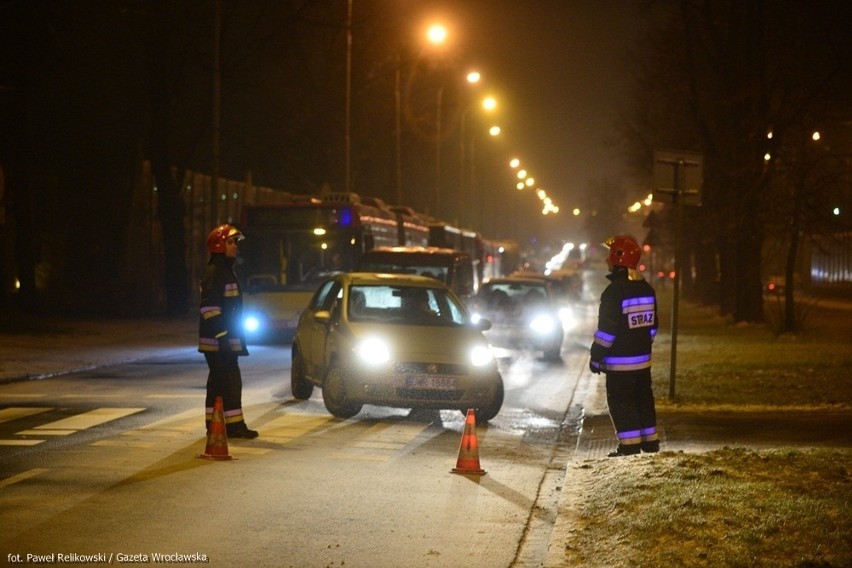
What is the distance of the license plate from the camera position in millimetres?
14172

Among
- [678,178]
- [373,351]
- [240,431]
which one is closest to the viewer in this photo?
[240,431]

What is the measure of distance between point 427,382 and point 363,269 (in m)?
11.8

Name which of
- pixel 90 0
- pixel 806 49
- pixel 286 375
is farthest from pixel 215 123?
pixel 806 49

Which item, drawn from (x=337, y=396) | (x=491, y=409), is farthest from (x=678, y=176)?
(x=337, y=396)

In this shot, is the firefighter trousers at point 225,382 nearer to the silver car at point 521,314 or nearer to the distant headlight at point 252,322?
the silver car at point 521,314

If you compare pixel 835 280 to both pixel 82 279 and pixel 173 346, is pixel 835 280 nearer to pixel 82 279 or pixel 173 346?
pixel 82 279

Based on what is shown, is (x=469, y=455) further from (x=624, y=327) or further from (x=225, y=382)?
(x=225, y=382)

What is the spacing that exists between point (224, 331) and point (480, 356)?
10.9 feet

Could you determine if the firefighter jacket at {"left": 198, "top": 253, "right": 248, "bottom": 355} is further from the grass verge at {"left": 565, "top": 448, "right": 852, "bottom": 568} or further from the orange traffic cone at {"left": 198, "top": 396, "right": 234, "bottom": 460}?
the grass verge at {"left": 565, "top": 448, "right": 852, "bottom": 568}

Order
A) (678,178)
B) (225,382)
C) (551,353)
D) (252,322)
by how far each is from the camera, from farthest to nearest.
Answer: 1. (252,322)
2. (551,353)
3. (678,178)
4. (225,382)

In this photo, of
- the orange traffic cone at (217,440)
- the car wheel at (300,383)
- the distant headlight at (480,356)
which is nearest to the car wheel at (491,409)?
the distant headlight at (480,356)

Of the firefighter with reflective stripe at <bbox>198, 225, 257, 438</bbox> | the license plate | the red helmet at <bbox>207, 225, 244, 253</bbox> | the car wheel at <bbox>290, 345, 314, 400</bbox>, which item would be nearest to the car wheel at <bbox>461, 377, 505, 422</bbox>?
the license plate

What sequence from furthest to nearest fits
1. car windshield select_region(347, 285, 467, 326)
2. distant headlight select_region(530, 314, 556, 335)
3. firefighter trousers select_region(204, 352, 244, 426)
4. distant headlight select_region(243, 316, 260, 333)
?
distant headlight select_region(243, 316, 260, 333)
distant headlight select_region(530, 314, 556, 335)
car windshield select_region(347, 285, 467, 326)
firefighter trousers select_region(204, 352, 244, 426)

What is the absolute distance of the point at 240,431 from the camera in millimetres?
12539
